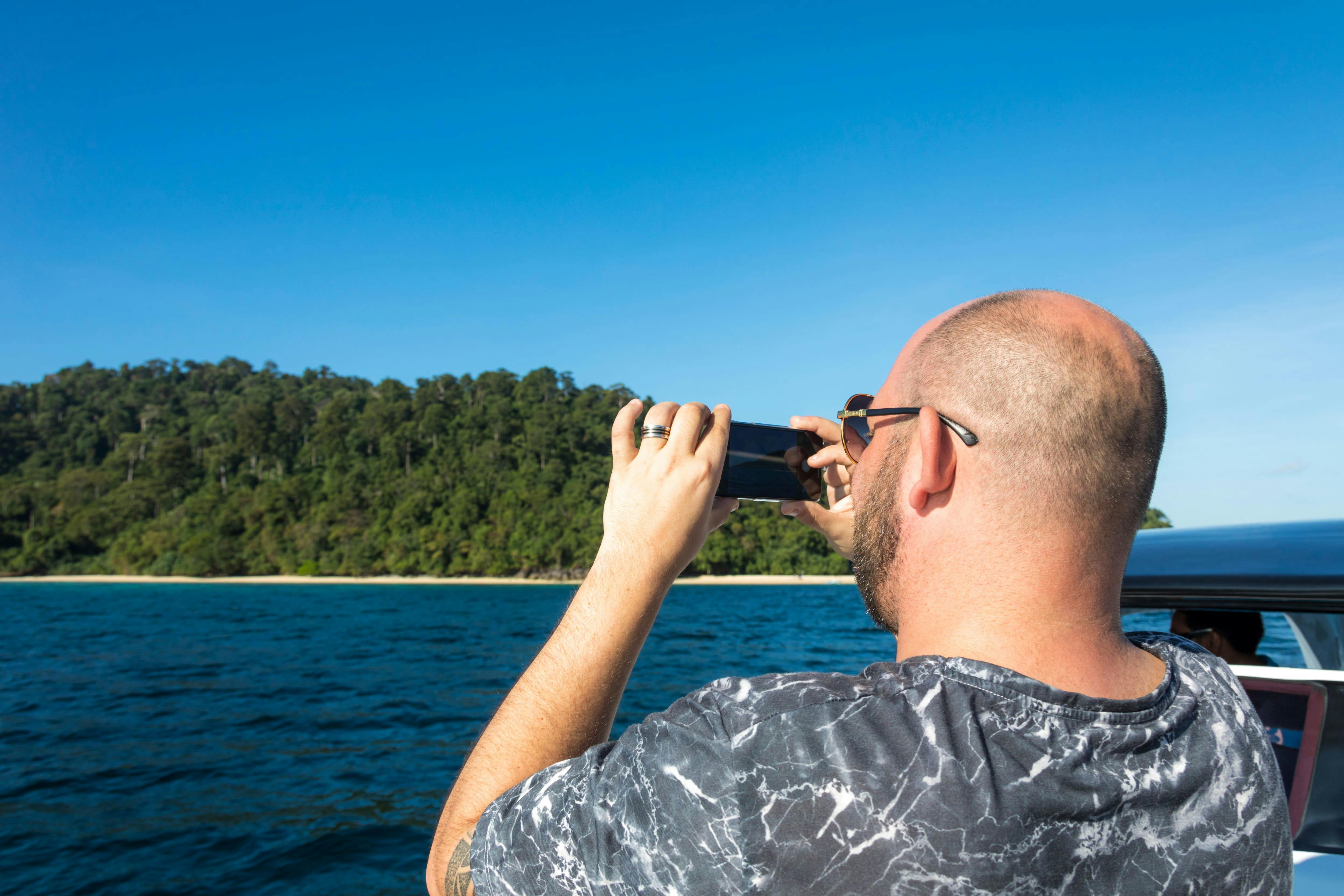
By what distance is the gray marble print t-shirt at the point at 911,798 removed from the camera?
74 centimetres

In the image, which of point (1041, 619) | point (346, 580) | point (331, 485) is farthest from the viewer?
point (331, 485)

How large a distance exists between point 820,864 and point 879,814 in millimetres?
76

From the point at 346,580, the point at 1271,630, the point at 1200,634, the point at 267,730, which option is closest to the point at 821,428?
the point at 1200,634

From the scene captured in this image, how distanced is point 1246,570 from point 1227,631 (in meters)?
1.32

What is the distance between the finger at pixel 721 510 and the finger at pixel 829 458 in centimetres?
15

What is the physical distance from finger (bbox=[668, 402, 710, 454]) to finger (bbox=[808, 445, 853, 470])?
0.32m

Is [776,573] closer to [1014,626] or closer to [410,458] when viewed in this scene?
[410,458]

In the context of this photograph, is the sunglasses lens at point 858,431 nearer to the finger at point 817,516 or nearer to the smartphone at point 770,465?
the smartphone at point 770,465

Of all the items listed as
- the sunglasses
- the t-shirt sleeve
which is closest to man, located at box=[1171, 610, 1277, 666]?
the sunglasses

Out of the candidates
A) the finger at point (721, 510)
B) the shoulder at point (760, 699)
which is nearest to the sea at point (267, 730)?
the finger at point (721, 510)

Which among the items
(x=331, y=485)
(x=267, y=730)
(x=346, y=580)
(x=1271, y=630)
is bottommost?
(x=346, y=580)

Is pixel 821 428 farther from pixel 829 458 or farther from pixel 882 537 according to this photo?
pixel 882 537

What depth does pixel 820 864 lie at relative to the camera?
2.46 ft

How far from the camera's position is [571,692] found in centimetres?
99
